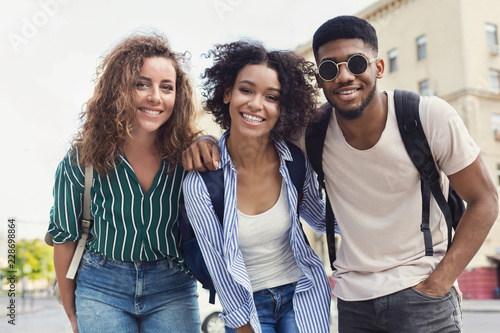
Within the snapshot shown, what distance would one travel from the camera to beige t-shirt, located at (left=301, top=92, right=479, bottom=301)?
8.11 feet

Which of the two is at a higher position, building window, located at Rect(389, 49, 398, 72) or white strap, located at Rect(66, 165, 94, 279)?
building window, located at Rect(389, 49, 398, 72)

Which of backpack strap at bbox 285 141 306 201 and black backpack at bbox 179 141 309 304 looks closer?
black backpack at bbox 179 141 309 304

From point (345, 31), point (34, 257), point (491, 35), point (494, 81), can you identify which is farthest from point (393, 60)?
point (34, 257)

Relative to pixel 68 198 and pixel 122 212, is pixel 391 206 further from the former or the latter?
pixel 68 198

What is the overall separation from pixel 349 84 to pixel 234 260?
1.10 metres

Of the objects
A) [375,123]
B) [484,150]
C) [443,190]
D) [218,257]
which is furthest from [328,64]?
[484,150]

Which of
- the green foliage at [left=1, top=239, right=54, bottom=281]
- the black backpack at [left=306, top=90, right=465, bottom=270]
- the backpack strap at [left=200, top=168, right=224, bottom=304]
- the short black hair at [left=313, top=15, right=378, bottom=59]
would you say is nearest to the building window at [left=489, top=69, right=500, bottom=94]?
the short black hair at [left=313, top=15, right=378, bottom=59]

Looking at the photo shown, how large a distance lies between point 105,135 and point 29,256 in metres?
59.3

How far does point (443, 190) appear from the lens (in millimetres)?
2611

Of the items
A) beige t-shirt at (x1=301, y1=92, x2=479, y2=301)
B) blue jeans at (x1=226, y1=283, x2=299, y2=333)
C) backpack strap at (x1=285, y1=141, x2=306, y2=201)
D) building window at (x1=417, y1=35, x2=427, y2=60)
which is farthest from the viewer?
building window at (x1=417, y1=35, x2=427, y2=60)

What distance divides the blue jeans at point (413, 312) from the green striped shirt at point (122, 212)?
1125 millimetres

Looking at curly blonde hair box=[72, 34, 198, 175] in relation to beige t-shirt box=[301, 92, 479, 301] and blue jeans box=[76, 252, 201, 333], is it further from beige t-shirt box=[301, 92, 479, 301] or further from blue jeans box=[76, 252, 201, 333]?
beige t-shirt box=[301, 92, 479, 301]

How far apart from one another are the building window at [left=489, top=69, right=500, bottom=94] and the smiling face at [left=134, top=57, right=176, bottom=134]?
22669 millimetres

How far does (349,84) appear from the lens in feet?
8.73
